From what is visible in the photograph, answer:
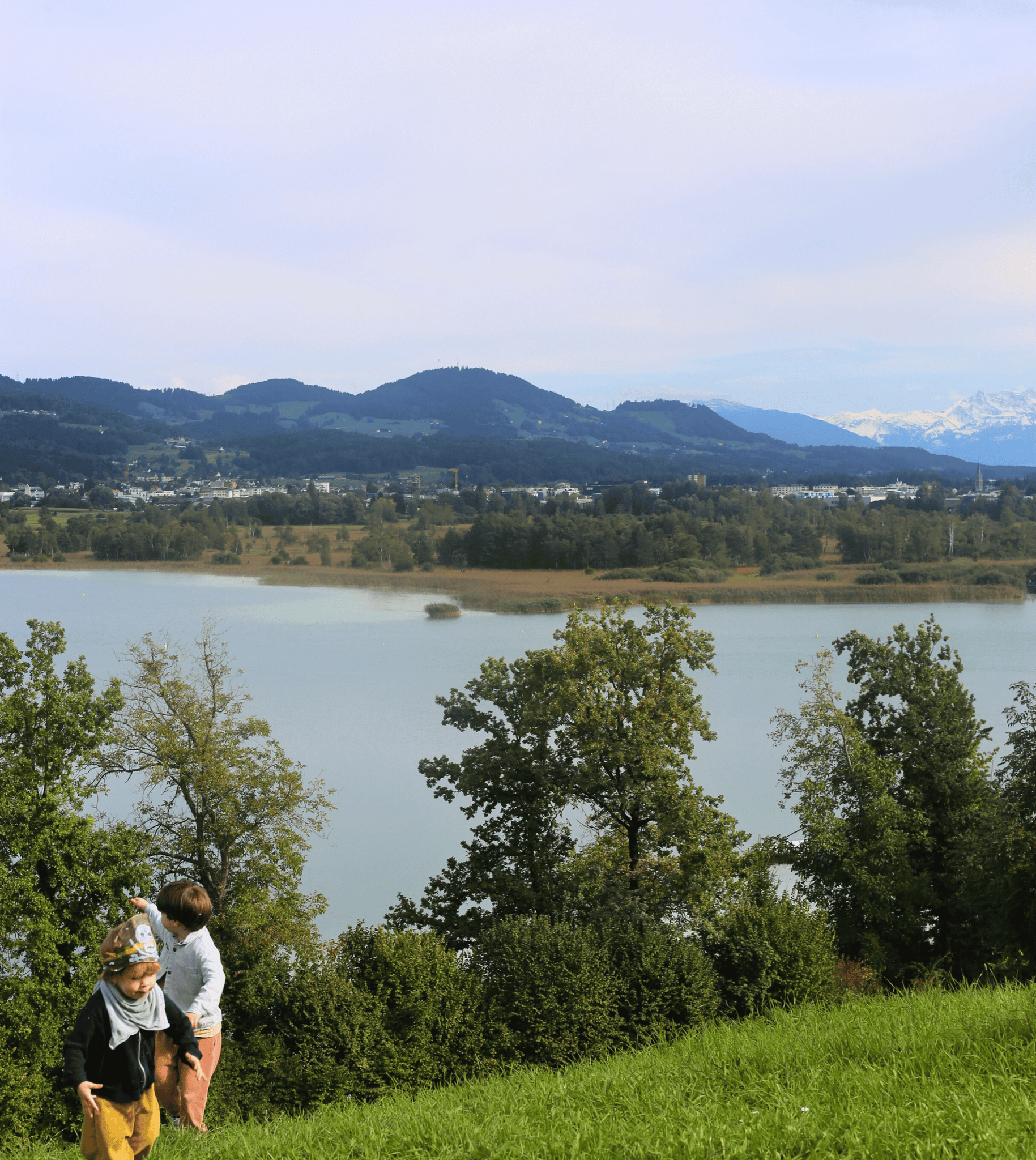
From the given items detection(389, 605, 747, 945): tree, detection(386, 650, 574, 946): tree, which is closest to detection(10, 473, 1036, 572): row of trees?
detection(386, 650, 574, 946): tree

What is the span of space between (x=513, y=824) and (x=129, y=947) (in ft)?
30.6

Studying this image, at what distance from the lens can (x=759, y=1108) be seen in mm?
3631

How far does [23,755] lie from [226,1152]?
22.4 ft

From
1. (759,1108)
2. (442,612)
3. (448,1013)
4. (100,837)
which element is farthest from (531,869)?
(442,612)

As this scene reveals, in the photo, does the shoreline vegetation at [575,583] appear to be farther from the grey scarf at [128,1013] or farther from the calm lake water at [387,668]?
the grey scarf at [128,1013]

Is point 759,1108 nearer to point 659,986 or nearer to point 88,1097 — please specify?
point 88,1097

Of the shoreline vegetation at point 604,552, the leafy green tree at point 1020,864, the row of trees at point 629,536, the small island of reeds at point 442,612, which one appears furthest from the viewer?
the row of trees at point 629,536

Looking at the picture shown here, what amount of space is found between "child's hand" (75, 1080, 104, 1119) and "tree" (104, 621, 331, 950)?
24.1 ft

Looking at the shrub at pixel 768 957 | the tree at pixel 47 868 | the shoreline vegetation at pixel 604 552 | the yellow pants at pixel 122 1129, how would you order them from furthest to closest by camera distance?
1. the shoreline vegetation at pixel 604 552
2. the shrub at pixel 768 957
3. the tree at pixel 47 868
4. the yellow pants at pixel 122 1129

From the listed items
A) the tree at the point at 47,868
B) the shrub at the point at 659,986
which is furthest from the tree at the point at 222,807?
the shrub at the point at 659,986

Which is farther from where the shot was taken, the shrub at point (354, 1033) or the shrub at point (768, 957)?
the shrub at point (768, 957)

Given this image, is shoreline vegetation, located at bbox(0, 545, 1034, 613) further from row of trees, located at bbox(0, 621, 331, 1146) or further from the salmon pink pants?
the salmon pink pants

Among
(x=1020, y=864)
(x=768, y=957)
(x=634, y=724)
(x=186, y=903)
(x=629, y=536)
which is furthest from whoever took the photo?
(x=629, y=536)

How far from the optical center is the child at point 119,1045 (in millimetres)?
2957
